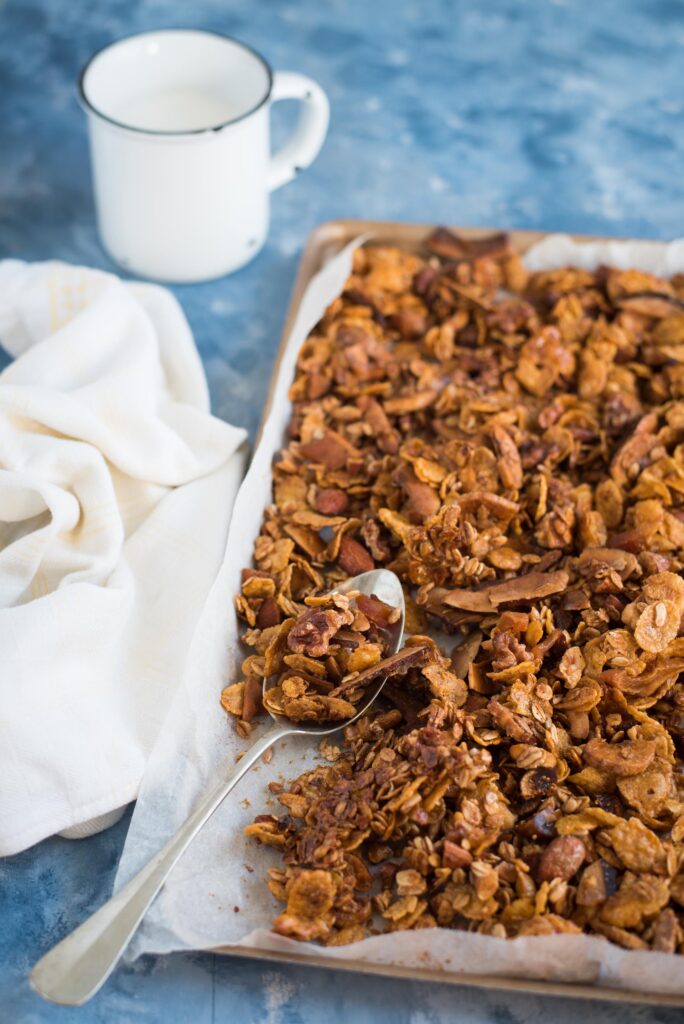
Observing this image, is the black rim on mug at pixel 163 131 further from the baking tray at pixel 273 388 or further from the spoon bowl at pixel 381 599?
the spoon bowl at pixel 381 599

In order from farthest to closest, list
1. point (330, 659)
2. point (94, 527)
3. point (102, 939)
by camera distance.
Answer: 1. point (94, 527)
2. point (330, 659)
3. point (102, 939)

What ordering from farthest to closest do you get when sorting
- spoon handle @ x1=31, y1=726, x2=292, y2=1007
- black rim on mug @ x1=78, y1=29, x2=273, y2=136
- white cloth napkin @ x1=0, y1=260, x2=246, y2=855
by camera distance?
1. black rim on mug @ x1=78, y1=29, x2=273, y2=136
2. white cloth napkin @ x1=0, y1=260, x2=246, y2=855
3. spoon handle @ x1=31, y1=726, x2=292, y2=1007

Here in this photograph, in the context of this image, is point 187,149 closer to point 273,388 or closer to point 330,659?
point 273,388

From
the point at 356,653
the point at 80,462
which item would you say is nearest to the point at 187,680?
the point at 356,653

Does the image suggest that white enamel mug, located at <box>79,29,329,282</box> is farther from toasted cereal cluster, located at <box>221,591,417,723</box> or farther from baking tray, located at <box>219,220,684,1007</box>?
toasted cereal cluster, located at <box>221,591,417,723</box>

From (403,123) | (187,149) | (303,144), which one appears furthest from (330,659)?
(403,123)

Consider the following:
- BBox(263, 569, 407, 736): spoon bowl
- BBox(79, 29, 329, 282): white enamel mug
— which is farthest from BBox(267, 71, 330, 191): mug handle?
BBox(263, 569, 407, 736): spoon bowl

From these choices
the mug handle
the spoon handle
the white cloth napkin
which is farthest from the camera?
the mug handle

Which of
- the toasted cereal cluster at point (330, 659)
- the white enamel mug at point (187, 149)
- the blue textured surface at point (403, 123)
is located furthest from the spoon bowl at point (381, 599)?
the white enamel mug at point (187, 149)
